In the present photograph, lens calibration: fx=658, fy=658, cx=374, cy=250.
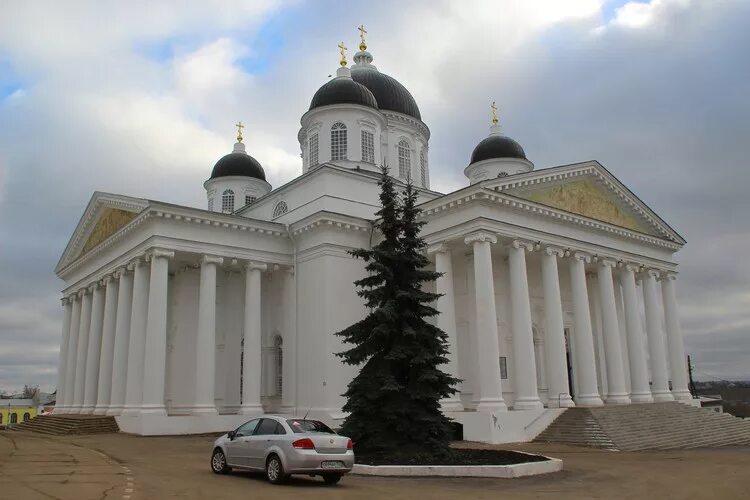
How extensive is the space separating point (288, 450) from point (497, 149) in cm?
2989

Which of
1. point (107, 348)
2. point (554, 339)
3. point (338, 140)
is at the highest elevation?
point (338, 140)

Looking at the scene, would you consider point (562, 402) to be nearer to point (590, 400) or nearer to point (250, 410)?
point (590, 400)

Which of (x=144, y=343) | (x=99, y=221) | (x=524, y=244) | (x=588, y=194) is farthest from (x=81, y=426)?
(x=588, y=194)

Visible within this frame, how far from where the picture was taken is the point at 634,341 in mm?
29531

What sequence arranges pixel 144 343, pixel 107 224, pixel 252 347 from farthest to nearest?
pixel 107 224 < pixel 252 347 < pixel 144 343

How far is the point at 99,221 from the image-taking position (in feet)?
105

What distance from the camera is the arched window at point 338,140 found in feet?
105

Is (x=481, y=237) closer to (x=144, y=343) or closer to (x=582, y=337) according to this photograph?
(x=582, y=337)

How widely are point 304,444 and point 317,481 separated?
1404 mm

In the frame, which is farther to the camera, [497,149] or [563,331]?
[497,149]

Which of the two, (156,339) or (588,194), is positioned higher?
(588,194)

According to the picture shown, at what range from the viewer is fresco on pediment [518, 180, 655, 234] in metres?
26.4

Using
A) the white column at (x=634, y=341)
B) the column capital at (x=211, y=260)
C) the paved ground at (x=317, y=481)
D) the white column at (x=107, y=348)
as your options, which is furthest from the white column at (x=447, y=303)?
the white column at (x=107, y=348)

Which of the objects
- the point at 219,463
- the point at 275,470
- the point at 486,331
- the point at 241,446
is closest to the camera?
the point at 275,470
